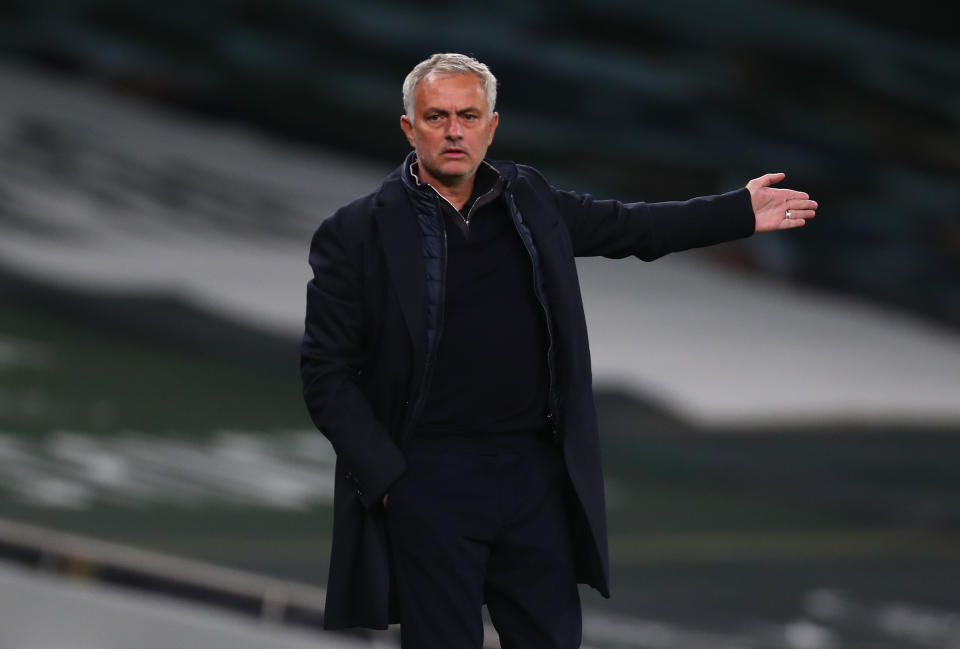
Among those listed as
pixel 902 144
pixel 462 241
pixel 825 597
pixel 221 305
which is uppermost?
pixel 902 144

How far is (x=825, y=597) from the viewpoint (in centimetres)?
525

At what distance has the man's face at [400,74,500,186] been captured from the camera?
1892 millimetres

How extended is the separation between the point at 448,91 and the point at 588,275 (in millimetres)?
7664

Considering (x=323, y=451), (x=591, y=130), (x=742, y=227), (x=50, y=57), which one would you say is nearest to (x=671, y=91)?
(x=591, y=130)

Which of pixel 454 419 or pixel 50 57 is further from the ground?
pixel 50 57

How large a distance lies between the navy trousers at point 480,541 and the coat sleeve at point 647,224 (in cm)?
28

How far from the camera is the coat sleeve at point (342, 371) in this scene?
1.90m

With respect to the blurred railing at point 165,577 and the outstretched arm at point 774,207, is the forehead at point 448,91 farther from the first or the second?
the blurred railing at point 165,577

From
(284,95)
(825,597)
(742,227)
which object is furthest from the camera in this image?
(284,95)

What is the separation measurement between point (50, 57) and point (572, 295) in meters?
9.67

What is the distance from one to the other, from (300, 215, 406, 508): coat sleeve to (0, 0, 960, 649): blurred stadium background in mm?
3173

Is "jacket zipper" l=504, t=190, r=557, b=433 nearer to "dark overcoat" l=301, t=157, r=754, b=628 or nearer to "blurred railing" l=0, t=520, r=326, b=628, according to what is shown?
"dark overcoat" l=301, t=157, r=754, b=628

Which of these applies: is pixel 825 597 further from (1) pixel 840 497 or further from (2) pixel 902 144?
(2) pixel 902 144

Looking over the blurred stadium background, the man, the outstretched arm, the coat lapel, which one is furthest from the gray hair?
the blurred stadium background
